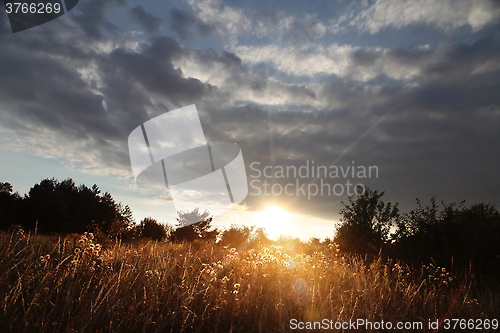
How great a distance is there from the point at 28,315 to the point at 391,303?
6411 millimetres

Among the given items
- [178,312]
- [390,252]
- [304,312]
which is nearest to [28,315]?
[178,312]

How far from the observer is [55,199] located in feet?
127

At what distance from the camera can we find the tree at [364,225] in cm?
1905

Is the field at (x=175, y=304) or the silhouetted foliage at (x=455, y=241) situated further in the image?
the silhouetted foliage at (x=455, y=241)

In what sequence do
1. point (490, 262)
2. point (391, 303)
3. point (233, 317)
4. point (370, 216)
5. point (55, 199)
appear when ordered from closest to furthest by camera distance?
point (233, 317), point (391, 303), point (490, 262), point (370, 216), point (55, 199)

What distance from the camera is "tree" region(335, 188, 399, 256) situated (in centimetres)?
1905

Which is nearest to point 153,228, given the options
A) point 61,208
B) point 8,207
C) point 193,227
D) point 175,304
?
point 193,227

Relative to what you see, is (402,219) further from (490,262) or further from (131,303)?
(131,303)

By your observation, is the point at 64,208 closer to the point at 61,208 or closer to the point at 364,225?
the point at 61,208

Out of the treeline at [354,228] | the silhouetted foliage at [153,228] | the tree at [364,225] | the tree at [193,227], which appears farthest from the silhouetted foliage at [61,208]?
the tree at [364,225]

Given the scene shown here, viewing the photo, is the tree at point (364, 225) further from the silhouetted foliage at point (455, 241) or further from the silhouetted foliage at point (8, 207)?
the silhouetted foliage at point (8, 207)

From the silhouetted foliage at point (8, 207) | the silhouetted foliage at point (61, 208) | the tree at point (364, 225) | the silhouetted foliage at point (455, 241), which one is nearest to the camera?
the silhouetted foliage at point (455, 241)

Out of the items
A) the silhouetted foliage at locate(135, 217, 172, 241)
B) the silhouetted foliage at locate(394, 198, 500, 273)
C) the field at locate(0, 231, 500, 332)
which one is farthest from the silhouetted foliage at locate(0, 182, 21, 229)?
the silhouetted foliage at locate(394, 198, 500, 273)

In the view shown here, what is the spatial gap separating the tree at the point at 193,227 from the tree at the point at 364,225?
51.0ft
